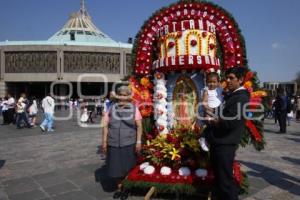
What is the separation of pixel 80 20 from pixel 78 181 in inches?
2557

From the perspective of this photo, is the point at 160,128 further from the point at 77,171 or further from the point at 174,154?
the point at 77,171

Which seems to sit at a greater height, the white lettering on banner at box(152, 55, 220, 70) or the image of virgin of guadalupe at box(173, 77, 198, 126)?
the white lettering on banner at box(152, 55, 220, 70)

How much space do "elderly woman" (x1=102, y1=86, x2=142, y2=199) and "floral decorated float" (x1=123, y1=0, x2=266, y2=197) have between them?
27 cm

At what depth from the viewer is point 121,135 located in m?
4.81

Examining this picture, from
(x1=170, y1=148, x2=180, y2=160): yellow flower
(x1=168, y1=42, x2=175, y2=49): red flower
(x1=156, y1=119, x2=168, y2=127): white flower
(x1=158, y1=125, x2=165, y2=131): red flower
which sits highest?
(x1=168, y1=42, x2=175, y2=49): red flower

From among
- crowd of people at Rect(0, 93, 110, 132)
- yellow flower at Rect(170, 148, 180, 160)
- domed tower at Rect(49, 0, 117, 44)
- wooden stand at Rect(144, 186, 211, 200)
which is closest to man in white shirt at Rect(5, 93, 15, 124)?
crowd of people at Rect(0, 93, 110, 132)

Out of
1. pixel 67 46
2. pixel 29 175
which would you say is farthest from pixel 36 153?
pixel 67 46

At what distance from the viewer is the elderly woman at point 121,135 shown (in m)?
4.82

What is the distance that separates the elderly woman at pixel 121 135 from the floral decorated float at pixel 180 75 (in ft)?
0.89

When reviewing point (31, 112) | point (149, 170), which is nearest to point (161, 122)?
point (149, 170)

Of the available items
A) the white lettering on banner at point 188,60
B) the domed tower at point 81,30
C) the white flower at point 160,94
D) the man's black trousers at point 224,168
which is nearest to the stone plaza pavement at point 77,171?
the man's black trousers at point 224,168

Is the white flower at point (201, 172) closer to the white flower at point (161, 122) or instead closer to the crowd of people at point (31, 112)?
the white flower at point (161, 122)

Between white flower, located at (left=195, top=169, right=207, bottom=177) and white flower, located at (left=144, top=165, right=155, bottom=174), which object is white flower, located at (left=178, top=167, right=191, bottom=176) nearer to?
white flower, located at (left=195, top=169, right=207, bottom=177)

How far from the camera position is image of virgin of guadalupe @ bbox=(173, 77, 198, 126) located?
6.27 m
